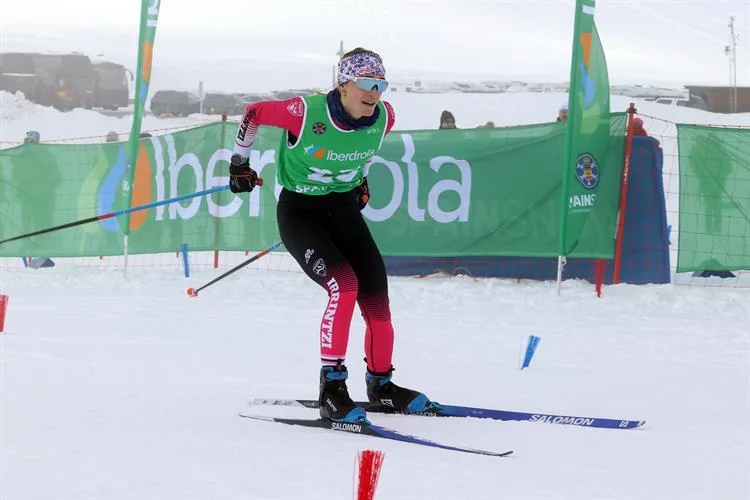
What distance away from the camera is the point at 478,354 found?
7035 mm

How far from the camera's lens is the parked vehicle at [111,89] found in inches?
1543

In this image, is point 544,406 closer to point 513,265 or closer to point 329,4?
point 513,265

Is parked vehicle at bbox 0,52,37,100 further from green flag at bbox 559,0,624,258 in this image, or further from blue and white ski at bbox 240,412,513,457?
blue and white ski at bbox 240,412,513,457

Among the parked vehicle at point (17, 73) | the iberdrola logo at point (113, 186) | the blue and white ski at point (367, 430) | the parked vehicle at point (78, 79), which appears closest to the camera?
the blue and white ski at point (367, 430)

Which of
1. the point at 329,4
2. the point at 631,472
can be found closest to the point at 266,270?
the point at 631,472

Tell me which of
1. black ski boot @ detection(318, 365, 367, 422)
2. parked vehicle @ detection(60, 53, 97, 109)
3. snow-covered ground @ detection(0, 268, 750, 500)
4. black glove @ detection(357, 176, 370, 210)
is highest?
parked vehicle @ detection(60, 53, 97, 109)

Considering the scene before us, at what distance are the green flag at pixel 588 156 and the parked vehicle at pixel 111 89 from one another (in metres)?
30.8

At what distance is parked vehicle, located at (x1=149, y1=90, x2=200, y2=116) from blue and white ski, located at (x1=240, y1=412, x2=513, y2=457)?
3305cm

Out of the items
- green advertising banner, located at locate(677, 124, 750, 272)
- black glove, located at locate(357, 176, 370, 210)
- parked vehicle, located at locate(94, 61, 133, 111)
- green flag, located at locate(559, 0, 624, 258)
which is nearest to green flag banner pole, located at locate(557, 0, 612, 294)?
green flag, located at locate(559, 0, 624, 258)

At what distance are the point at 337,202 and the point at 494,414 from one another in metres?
1.25

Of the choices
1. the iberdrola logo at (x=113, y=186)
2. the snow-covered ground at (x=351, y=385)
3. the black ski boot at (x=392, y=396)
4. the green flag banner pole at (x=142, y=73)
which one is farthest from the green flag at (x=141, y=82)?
the black ski boot at (x=392, y=396)

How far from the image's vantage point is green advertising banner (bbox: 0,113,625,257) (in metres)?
10.1

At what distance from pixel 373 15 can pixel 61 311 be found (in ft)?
495

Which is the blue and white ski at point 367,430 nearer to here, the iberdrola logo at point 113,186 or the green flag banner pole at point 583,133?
the green flag banner pole at point 583,133
